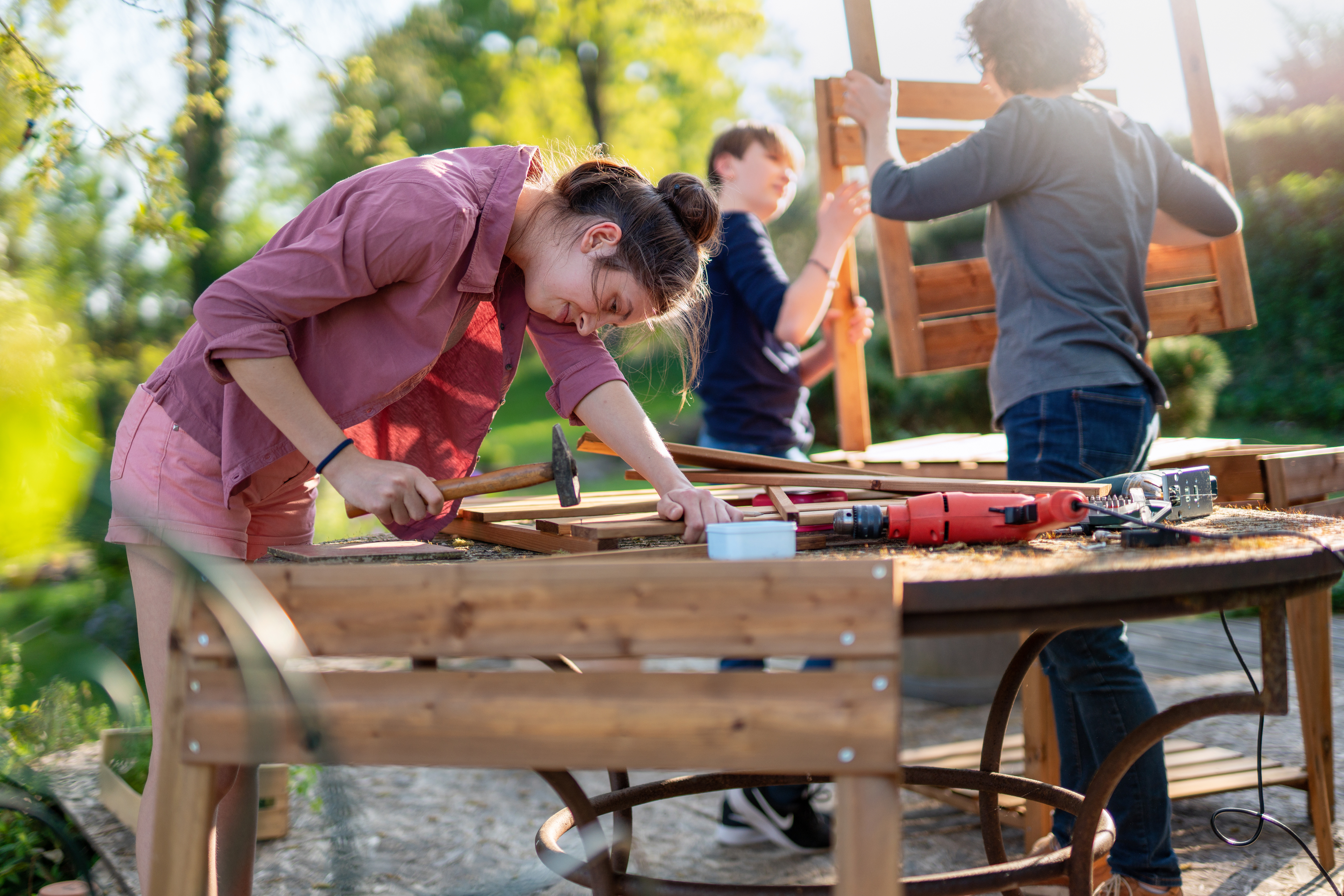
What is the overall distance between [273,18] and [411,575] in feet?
8.80

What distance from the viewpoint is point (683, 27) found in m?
11.3

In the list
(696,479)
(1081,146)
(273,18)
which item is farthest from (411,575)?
(273,18)

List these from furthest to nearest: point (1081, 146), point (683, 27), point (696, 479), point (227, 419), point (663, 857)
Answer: point (683, 27), point (663, 857), point (1081, 146), point (696, 479), point (227, 419)

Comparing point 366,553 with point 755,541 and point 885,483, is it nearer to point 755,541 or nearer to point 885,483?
point 755,541

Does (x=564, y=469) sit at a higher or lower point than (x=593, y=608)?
higher

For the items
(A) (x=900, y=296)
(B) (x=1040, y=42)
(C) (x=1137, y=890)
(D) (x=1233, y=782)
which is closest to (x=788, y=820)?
(C) (x=1137, y=890)

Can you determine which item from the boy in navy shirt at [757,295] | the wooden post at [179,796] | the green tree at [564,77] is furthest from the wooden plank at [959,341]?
the green tree at [564,77]

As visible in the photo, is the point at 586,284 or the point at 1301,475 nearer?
the point at 586,284

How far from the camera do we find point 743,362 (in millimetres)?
2734

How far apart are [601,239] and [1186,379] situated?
659cm

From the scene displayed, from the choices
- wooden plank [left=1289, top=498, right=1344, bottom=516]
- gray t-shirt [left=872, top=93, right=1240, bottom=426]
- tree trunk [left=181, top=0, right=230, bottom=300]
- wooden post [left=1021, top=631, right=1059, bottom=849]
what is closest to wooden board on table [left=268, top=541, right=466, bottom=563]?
gray t-shirt [left=872, top=93, right=1240, bottom=426]

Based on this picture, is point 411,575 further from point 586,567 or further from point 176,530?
point 176,530

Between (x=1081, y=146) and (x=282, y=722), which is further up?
(x=1081, y=146)

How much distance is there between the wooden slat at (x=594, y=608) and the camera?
971mm
